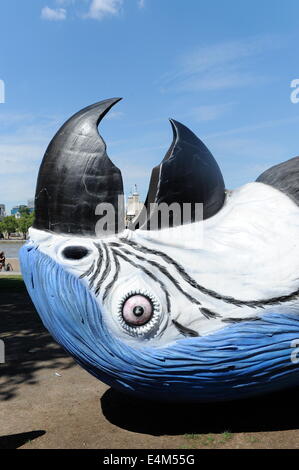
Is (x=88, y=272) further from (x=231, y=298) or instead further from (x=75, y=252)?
(x=231, y=298)

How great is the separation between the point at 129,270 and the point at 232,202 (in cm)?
120

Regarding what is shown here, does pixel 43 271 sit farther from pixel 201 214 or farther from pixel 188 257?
pixel 201 214

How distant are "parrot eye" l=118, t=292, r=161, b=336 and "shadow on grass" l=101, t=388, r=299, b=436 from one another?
112 cm

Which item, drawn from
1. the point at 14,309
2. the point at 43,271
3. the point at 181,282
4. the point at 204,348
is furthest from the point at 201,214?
the point at 14,309

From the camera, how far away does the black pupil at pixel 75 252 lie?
3.42 meters

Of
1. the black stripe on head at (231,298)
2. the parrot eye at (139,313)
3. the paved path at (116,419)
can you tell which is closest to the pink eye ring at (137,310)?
the parrot eye at (139,313)

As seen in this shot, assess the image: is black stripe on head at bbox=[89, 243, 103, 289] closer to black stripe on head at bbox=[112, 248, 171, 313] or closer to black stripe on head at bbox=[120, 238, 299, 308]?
black stripe on head at bbox=[112, 248, 171, 313]

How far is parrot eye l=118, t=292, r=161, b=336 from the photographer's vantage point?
10.6ft

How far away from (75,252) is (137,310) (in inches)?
26.0

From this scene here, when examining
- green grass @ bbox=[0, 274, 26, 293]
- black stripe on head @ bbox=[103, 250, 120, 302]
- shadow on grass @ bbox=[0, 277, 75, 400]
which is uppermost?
black stripe on head @ bbox=[103, 250, 120, 302]

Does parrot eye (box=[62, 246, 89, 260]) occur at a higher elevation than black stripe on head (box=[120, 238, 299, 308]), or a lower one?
higher
